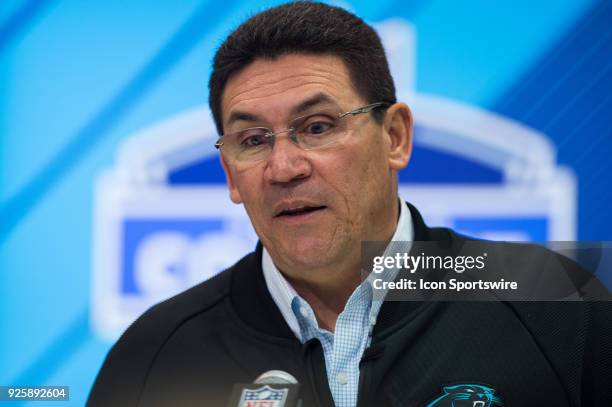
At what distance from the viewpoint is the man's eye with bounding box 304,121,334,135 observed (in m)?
1.49

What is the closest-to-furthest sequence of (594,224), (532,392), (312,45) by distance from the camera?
(532,392) → (312,45) → (594,224)

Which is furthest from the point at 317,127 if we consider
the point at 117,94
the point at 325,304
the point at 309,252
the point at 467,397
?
the point at 117,94

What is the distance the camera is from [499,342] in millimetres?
1403

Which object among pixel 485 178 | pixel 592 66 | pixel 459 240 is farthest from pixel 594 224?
pixel 459 240

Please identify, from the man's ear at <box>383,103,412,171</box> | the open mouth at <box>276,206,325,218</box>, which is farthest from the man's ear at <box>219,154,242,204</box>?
the man's ear at <box>383,103,412,171</box>

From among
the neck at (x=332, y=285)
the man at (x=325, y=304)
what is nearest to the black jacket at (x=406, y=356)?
the man at (x=325, y=304)

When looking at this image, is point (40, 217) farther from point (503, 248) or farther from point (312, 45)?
point (503, 248)

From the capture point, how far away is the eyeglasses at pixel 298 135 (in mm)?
1478

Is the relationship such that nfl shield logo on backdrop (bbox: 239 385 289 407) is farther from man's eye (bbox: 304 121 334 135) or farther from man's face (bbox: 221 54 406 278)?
man's eye (bbox: 304 121 334 135)

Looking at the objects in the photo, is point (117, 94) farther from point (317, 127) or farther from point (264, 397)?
point (264, 397)

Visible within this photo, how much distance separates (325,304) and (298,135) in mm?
417

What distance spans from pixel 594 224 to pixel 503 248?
81cm

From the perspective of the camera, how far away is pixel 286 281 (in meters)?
1.58

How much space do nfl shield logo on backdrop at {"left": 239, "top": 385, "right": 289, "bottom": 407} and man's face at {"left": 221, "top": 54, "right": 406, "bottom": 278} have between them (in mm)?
458
